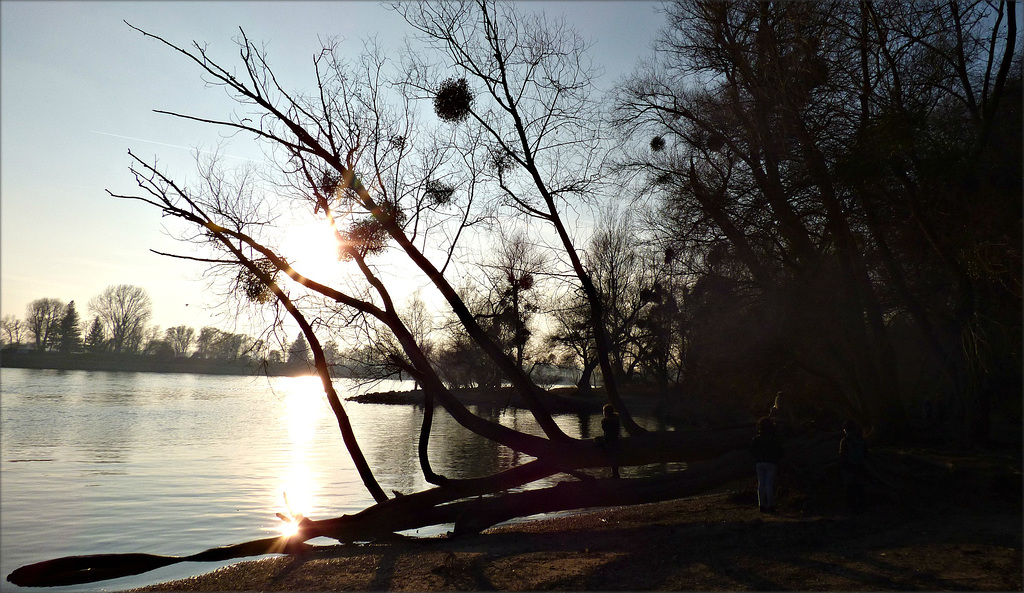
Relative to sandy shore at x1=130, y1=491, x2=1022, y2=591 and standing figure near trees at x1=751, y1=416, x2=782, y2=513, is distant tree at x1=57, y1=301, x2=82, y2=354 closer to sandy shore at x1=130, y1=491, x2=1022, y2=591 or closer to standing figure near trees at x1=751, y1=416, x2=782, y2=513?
sandy shore at x1=130, y1=491, x2=1022, y2=591

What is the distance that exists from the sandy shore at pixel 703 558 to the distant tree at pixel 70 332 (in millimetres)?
91383

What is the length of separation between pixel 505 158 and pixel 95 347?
319ft

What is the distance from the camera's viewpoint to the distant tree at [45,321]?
256 feet

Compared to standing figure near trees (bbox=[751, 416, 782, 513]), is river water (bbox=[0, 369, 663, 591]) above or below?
below

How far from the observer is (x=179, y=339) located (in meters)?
103

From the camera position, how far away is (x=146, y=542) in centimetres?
958

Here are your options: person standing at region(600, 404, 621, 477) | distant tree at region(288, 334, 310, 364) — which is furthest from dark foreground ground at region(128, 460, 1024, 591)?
distant tree at region(288, 334, 310, 364)

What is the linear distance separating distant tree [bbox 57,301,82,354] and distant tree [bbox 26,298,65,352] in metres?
0.57

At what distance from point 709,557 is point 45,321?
97964mm

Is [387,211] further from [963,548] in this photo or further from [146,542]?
[963,548]

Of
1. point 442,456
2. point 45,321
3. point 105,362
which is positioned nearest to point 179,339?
point 105,362

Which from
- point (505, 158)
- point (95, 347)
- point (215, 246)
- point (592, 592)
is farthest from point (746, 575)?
point (95, 347)

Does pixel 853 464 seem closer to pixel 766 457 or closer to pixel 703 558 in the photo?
pixel 766 457

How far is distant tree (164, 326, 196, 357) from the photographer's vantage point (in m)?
102
